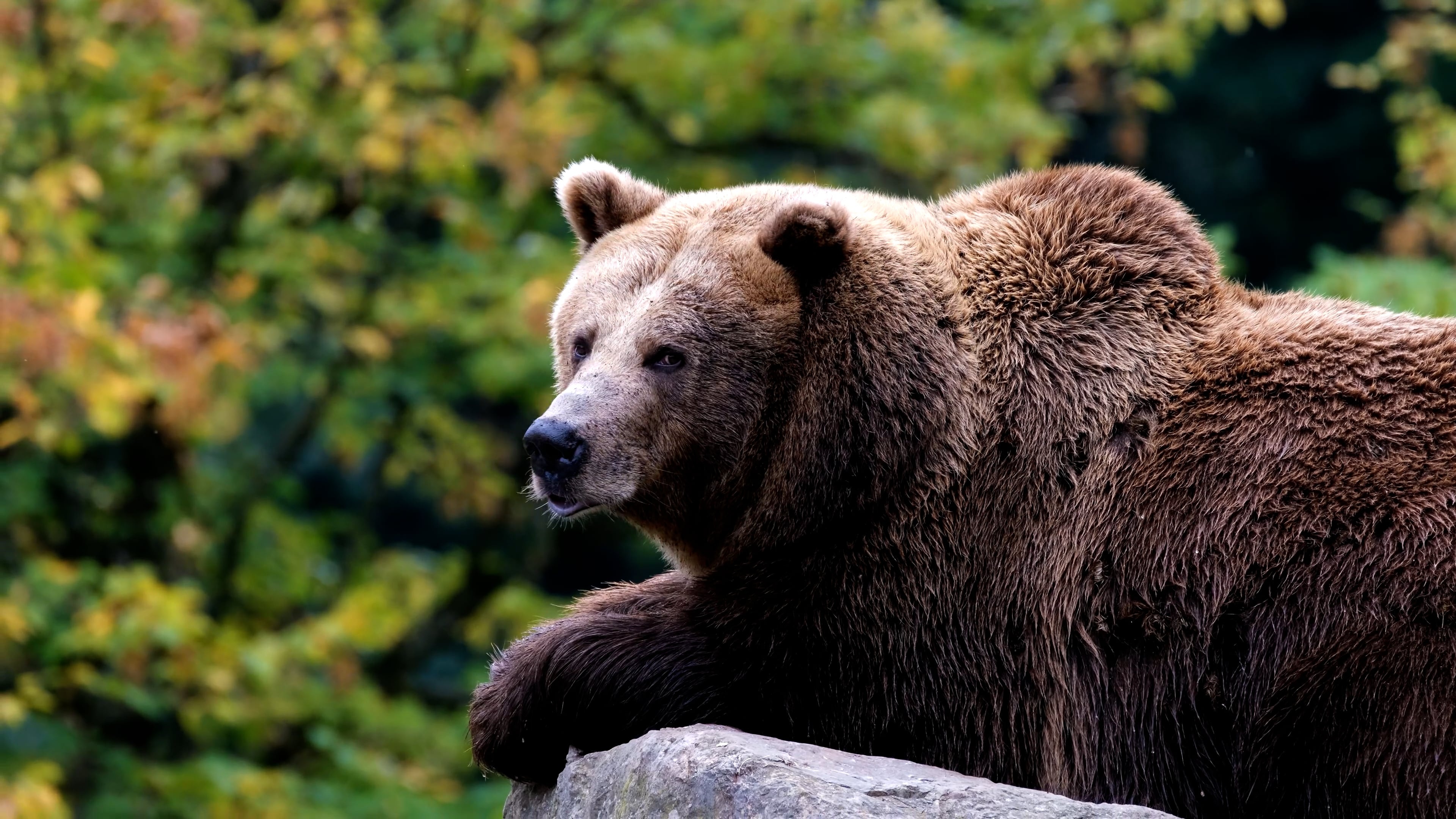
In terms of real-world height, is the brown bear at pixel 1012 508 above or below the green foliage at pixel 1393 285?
below

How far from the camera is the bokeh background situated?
9852 mm

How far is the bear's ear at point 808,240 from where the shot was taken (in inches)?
183

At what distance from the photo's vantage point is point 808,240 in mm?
4676

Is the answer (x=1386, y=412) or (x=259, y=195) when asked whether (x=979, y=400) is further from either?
(x=259, y=195)

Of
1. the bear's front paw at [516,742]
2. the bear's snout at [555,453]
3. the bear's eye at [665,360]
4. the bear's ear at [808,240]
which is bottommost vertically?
the bear's front paw at [516,742]

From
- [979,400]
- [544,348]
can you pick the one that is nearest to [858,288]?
[979,400]

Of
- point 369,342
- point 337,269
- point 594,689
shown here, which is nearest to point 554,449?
point 594,689

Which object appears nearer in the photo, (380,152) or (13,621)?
(13,621)

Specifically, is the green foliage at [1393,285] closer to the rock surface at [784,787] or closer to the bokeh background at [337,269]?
the bokeh background at [337,269]

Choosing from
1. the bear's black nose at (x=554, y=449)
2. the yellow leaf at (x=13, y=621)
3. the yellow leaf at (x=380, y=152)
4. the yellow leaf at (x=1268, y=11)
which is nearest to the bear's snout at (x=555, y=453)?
the bear's black nose at (x=554, y=449)

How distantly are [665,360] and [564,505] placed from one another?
504 mm

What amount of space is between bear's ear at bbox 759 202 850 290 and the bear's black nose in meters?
0.79

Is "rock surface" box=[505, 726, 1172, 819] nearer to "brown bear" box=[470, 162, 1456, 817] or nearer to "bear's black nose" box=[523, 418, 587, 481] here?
"brown bear" box=[470, 162, 1456, 817]

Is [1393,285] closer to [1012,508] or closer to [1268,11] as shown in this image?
[1012,508]
